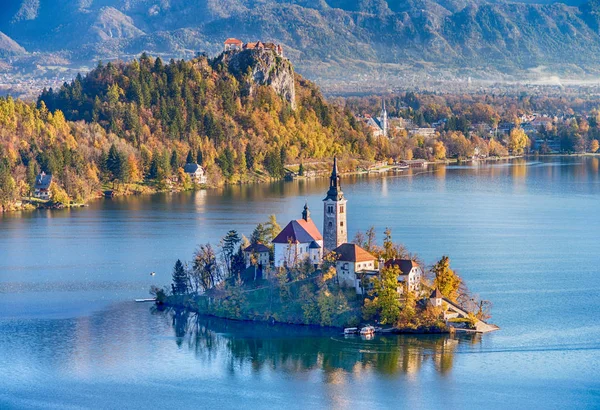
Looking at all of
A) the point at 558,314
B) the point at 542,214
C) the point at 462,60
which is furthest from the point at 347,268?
the point at 462,60

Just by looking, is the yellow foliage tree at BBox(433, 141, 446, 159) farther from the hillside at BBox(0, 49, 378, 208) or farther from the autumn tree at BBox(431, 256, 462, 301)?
the autumn tree at BBox(431, 256, 462, 301)

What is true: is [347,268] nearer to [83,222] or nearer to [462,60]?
[83,222]

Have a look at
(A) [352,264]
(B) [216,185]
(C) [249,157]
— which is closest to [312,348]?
(A) [352,264]

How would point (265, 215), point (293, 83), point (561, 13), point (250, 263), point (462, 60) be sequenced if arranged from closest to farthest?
point (250, 263) → point (265, 215) → point (293, 83) → point (462, 60) → point (561, 13)

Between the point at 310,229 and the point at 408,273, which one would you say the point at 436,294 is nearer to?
the point at 408,273

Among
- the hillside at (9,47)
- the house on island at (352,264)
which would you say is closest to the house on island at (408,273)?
the house on island at (352,264)

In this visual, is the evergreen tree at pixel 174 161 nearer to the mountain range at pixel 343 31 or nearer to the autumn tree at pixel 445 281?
the autumn tree at pixel 445 281
